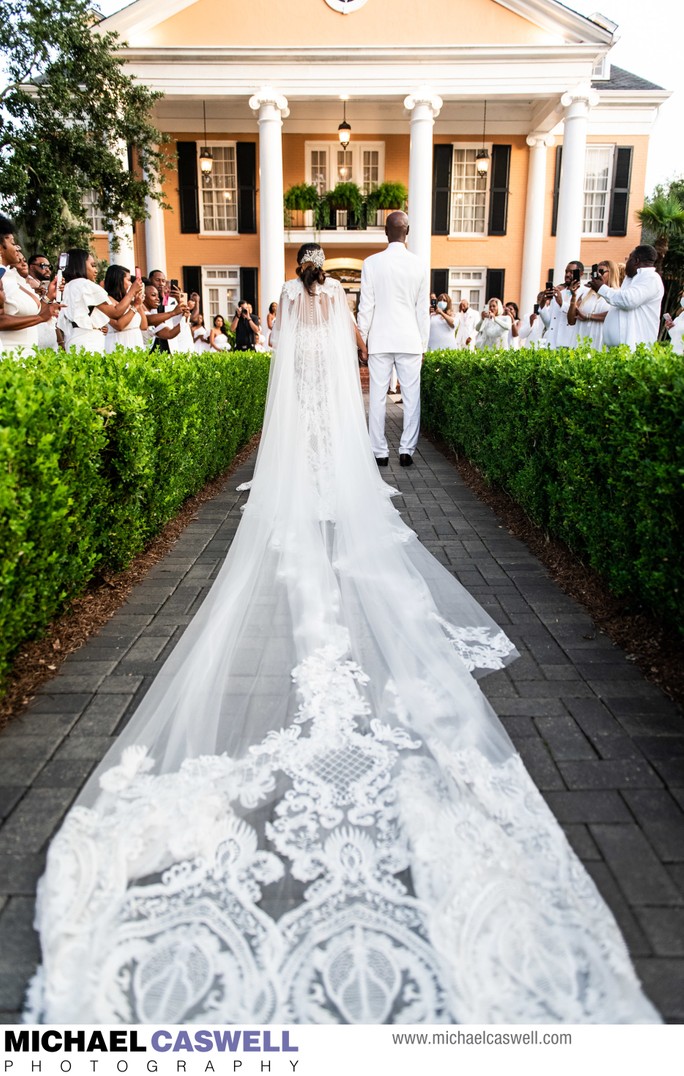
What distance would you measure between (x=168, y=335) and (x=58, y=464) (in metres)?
6.20

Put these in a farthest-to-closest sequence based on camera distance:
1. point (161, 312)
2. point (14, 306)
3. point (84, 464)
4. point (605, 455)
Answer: point (161, 312) < point (14, 306) < point (605, 455) < point (84, 464)

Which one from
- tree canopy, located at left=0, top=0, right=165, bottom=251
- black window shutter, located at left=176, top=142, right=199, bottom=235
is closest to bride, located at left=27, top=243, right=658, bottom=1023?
tree canopy, located at left=0, top=0, right=165, bottom=251

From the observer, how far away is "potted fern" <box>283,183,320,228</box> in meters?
22.2

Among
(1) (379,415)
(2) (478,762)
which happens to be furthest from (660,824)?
(1) (379,415)

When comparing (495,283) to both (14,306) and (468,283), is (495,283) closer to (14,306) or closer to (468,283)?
(468,283)

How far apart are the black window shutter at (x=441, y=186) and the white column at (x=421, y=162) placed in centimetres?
328

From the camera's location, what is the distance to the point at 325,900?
1911 mm

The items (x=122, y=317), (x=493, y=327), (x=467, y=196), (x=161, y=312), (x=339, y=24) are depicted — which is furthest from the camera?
(x=467, y=196)

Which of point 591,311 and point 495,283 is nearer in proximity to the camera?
point 591,311

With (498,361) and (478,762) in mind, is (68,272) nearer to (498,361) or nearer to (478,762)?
(498,361)

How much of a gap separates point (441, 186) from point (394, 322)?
17.4 m

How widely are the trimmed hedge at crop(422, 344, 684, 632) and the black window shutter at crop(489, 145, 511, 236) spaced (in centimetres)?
1907

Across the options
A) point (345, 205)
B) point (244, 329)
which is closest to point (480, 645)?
point (244, 329)

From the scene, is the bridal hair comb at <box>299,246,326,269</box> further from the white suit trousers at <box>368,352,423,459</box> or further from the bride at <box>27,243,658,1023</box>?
the bride at <box>27,243,658,1023</box>
